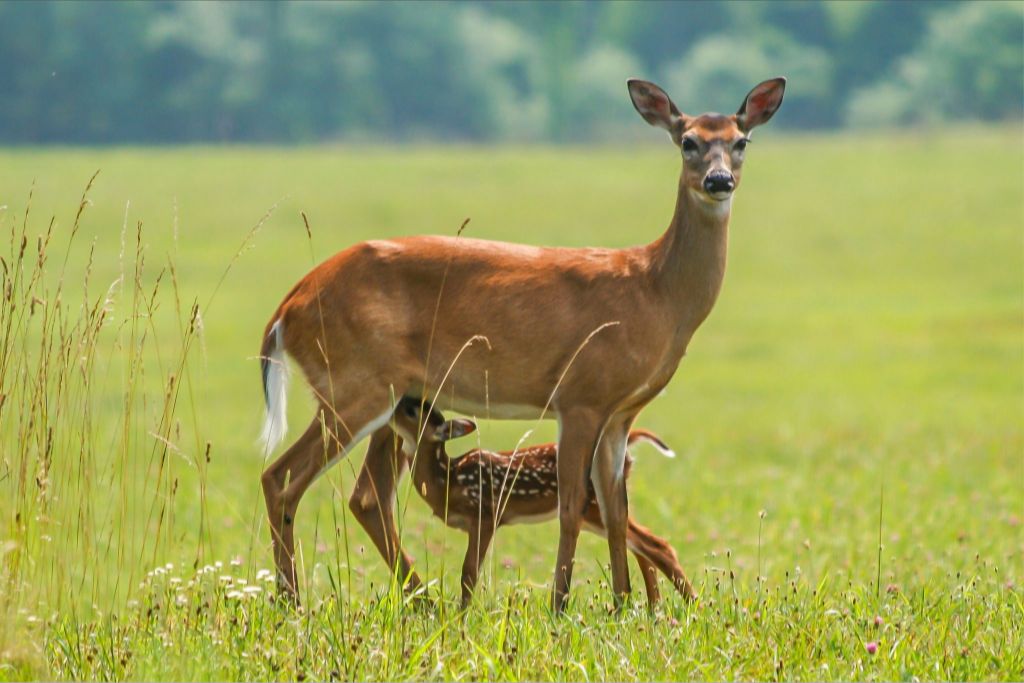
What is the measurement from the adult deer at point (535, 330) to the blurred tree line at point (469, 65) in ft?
115

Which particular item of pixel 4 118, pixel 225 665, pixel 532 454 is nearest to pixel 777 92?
pixel 532 454

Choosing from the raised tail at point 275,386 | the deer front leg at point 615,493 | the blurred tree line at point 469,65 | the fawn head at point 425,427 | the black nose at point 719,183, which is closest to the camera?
the black nose at point 719,183

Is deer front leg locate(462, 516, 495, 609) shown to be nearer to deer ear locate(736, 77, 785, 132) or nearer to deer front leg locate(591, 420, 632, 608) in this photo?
deer front leg locate(591, 420, 632, 608)

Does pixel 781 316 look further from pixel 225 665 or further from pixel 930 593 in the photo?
pixel 225 665

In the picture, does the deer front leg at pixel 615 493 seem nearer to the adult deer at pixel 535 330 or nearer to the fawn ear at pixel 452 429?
the adult deer at pixel 535 330

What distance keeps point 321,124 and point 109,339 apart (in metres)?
25.8

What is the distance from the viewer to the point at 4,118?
40750mm

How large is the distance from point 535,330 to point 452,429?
909mm

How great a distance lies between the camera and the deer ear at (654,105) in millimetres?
6551

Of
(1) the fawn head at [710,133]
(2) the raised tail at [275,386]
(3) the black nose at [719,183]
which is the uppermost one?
(1) the fawn head at [710,133]

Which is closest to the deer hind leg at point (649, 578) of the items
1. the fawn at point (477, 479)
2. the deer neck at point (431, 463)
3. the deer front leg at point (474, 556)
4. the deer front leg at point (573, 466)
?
the fawn at point (477, 479)

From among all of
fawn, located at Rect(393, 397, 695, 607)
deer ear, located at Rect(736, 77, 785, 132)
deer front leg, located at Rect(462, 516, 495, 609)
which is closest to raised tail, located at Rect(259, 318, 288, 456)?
fawn, located at Rect(393, 397, 695, 607)

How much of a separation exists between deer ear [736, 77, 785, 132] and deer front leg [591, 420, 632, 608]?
47.8 inches

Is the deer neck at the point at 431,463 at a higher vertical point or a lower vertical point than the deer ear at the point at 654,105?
lower
